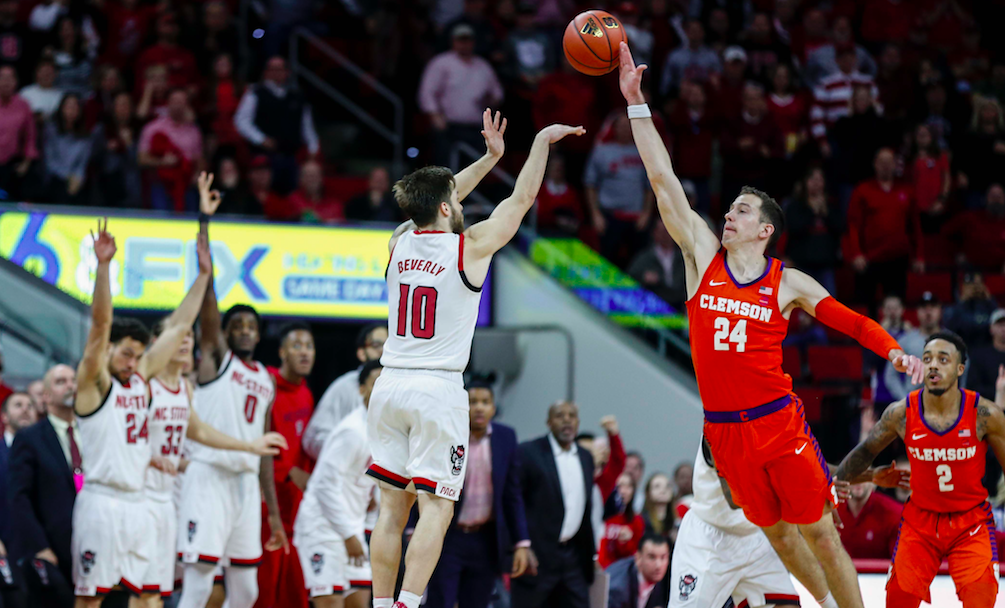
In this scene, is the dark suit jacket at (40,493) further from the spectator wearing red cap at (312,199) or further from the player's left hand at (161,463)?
the spectator wearing red cap at (312,199)

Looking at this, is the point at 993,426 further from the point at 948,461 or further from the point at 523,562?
the point at 523,562

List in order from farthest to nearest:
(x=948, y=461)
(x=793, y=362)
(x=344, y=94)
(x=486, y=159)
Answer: (x=344, y=94) → (x=793, y=362) → (x=948, y=461) → (x=486, y=159)

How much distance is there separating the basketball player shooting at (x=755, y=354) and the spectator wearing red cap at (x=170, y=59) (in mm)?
9313

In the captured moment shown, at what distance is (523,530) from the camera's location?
30.1 feet

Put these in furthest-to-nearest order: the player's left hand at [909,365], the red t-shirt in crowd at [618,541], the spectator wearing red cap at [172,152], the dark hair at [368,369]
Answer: the spectator wearing red cap at [172,152]
the red t-shirt in crowd at [618,541]
the dark hair at [368,369]
the player's left hand at [909,365]

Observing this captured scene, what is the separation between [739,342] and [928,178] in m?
10.2

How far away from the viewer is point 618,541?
433 inches

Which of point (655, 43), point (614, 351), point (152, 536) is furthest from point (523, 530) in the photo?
point (655, 43)

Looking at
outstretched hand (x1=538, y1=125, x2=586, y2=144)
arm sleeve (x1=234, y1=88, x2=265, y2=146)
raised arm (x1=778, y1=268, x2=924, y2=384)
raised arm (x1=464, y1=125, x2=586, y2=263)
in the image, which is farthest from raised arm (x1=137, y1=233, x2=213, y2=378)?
arm sleeve (x1=234, y1=88, x2=265, y2=146)

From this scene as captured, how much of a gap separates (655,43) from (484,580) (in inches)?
408

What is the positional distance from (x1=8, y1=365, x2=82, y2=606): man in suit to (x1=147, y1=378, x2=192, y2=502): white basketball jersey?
62 centimetres

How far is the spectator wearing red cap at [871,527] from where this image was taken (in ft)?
32.7

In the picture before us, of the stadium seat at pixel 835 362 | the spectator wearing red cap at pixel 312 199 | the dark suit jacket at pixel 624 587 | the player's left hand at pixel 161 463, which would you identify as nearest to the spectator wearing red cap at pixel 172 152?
the spectator wearing red cap at pixel 312 199

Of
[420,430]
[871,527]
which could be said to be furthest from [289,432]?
[871,527]
